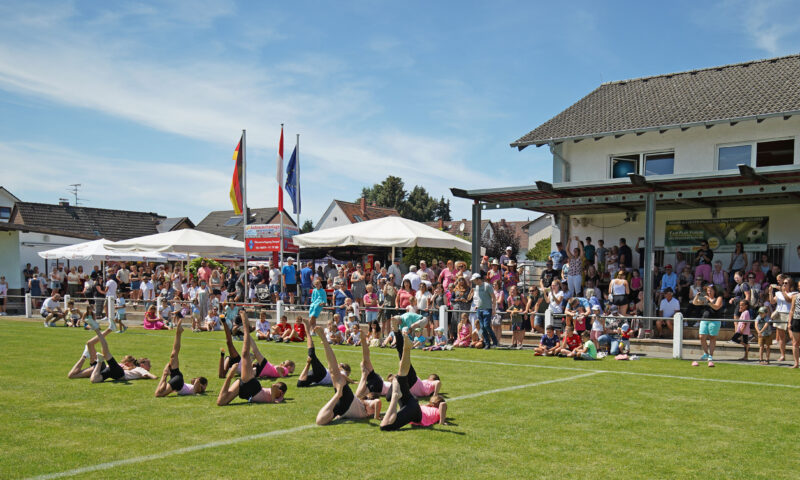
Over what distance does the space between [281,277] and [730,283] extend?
14.5m

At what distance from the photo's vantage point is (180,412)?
28.3ft

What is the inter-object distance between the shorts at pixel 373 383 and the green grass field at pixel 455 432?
80 centimetres

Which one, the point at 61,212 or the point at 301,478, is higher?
the point at 61,212

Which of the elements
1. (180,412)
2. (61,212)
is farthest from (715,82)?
(61,212)

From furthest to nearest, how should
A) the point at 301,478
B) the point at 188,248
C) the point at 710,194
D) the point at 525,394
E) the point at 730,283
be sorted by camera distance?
the point at 188,248, the point at 730,283, the point at 710,194, the point at 525,394, the point at 301,478

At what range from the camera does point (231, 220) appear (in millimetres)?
68000

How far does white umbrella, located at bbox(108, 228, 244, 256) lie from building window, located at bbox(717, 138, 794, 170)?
734 inches

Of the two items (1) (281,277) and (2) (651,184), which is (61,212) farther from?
(2) (651,184)

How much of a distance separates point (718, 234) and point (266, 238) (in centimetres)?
1554

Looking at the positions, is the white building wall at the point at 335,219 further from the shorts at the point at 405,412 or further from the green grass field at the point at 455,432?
the shorts at the point at 405,412

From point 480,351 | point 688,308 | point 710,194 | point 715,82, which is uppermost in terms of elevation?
point 715,82

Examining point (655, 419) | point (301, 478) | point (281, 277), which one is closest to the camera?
point (301, 478)

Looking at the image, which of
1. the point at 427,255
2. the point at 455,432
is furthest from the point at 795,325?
the point at 427,255

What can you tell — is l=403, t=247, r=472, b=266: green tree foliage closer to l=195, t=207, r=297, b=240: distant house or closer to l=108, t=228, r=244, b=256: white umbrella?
l=108, t=228, r=244, b=256: white umbrella
